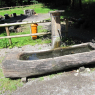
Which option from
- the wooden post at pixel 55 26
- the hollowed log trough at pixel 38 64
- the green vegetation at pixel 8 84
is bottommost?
the green vegetation at pixel 8 84

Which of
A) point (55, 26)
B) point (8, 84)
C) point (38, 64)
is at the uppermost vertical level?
point (55, 26)

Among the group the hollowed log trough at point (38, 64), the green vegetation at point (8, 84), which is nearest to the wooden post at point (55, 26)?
the hollowed log trough at point (38, 64)

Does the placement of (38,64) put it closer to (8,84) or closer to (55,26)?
(8,84)

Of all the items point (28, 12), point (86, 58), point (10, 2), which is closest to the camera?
point (86, 58)

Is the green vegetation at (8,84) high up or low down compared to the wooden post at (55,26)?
down

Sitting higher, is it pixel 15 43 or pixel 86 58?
pixel 86 58

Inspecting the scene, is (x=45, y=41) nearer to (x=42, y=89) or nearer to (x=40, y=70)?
(x=40, y=70)

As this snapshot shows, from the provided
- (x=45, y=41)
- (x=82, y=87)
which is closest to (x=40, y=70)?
(x=82, y=87)

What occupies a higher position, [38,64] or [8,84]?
[38,64]

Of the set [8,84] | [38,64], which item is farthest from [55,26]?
[8,84]

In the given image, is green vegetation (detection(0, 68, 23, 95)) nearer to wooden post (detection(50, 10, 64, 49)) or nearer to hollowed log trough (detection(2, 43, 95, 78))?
hollowed log trough (detection(2, 43, 95, 78))

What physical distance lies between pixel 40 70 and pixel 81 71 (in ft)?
4.31

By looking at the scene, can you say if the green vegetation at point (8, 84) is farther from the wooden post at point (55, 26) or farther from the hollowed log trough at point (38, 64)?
the wooden post at point (55, 26)

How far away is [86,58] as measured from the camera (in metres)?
3.42
